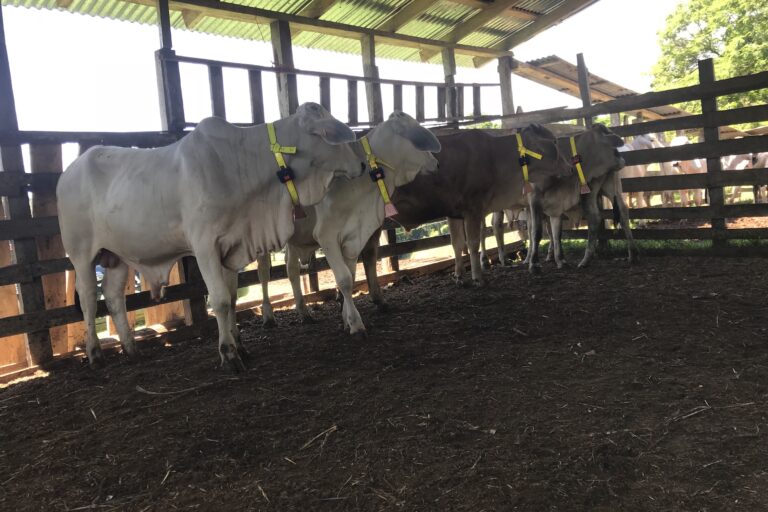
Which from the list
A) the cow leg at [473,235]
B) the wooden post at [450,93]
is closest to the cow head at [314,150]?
the cow leg at [473,235]

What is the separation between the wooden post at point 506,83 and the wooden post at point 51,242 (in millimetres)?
7769

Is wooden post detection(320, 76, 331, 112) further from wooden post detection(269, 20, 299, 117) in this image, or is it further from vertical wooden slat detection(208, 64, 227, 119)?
vertical wooden slat detection(208, 64, 227, 119)

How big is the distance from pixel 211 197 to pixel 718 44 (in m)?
31.8

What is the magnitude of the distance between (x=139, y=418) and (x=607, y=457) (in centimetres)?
262

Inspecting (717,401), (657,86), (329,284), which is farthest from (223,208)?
(657,86)

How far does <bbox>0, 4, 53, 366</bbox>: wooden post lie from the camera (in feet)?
16.3

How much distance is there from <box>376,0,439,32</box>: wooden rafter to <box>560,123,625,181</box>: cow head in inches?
122

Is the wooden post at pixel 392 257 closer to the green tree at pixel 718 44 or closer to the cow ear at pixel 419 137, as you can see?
the cow ear at pixel 419 137

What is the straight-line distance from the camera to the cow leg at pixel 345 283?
4.87m

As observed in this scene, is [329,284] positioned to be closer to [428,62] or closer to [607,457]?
[428,62]

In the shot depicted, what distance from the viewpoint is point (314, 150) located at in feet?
14.1

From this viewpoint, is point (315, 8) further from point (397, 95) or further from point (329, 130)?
point (329, 130)

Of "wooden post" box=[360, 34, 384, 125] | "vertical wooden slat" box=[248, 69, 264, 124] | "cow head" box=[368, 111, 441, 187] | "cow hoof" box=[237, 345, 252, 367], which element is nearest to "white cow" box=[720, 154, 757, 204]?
"wooden post" box=[360, 34, 384, 125]

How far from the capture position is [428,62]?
10859mm
